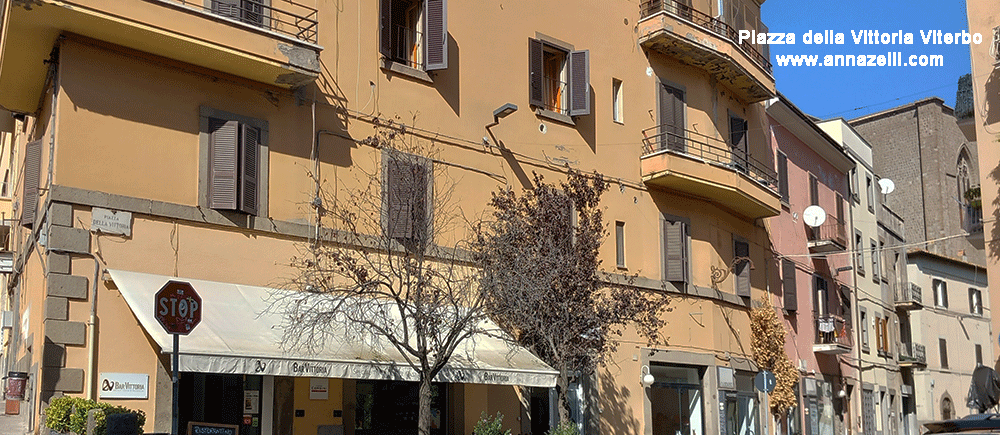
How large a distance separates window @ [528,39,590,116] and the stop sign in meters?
13.0

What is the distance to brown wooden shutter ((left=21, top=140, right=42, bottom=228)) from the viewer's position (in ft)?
58.2

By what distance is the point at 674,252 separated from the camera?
25.3m

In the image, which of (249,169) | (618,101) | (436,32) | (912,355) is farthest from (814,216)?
(249,169)

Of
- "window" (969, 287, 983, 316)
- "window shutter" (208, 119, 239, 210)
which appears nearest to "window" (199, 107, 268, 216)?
"window shutter" (208, 119, 239, 210)

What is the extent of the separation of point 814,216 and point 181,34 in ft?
75.9

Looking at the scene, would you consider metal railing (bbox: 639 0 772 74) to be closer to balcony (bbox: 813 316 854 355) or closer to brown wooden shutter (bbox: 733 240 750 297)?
brown wooden shutter (bbox: 733 240 750 297)

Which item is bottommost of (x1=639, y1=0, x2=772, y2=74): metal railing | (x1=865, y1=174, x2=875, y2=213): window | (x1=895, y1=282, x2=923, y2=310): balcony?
(x1=895, y1=282, x2=923, y2=310): balcony

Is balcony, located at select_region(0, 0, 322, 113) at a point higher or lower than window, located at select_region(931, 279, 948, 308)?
higher

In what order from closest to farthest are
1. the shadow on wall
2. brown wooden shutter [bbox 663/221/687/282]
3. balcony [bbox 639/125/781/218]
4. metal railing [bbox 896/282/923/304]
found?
the shadow on wall
balcony [bbox 639/125/781/218]
brown wooden shutter [bbox 663/221/687/282]
metal railing [bbox 896/282/923/304]

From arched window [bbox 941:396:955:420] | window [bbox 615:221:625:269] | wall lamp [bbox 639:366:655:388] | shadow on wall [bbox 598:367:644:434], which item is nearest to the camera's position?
shadow on wall [bbox 598:367:644:434]

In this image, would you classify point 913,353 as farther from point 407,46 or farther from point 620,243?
point 407,46

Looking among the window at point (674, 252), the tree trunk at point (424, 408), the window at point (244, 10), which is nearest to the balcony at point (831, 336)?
the window at point (674, 252)

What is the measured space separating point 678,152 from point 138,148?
13177 millimetres

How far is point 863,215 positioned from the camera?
40906mm
